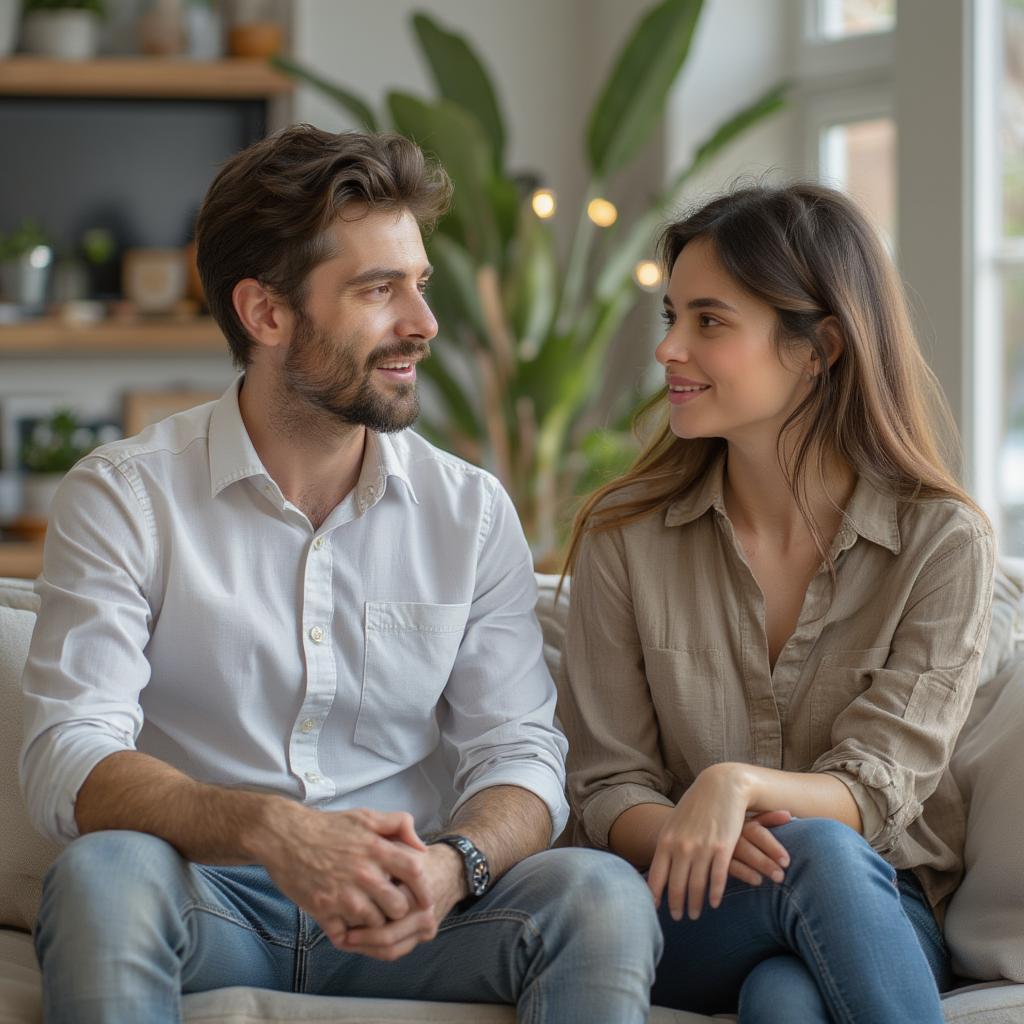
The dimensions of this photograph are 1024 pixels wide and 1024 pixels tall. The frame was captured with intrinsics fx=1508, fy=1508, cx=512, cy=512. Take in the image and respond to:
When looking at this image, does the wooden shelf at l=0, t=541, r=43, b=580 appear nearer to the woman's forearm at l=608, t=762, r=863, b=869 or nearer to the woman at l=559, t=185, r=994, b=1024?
the woman at l=559, t=185, r=994, b=1024

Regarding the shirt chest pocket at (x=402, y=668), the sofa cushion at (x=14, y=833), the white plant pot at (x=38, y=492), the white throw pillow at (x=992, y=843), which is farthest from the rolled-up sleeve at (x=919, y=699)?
the white plant pot at (x=38, y=492)

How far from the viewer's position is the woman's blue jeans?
151 centimetres

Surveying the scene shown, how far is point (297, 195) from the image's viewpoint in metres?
1.83

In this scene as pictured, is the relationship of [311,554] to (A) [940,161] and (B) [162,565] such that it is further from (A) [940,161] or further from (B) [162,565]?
(A) [940,161]

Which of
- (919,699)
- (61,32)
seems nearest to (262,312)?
(919,699)

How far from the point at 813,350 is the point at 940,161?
1.92 metres

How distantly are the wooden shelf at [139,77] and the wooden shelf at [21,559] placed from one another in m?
1.44

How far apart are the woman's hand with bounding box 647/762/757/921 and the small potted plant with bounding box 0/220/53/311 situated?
3.77 metres

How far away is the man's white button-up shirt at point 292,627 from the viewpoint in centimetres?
171

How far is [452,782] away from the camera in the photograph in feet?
6.41

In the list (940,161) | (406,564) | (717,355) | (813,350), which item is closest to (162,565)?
(406,564)

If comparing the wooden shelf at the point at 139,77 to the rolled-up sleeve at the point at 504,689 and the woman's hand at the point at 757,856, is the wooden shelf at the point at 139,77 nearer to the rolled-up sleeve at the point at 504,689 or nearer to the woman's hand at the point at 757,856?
the rolled-up sleeve at the point at 504,689

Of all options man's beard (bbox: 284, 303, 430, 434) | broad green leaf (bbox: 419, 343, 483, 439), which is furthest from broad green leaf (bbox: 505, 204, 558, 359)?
man's beard (bbox: 284, 303, 430, 434)

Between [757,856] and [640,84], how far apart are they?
2907 millimetres
